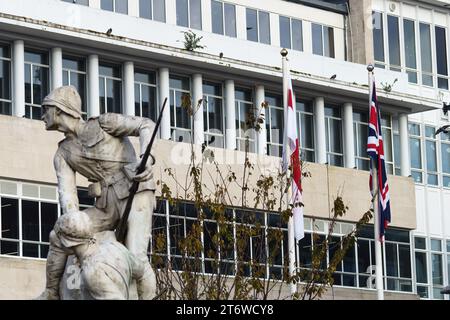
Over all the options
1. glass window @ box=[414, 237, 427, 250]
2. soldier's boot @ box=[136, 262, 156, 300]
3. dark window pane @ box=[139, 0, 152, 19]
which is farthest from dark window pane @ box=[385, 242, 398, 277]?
soldier's boot @ box=[136, 262, 156, 300]

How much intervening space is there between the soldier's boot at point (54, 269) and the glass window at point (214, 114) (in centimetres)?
4577

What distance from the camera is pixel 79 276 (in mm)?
24188

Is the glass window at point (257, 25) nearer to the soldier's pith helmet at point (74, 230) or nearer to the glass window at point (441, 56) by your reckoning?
the glass window at point (441, 56)

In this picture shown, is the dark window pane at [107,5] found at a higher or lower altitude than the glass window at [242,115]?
higher

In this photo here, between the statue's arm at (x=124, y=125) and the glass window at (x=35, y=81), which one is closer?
the statue's arm at (x=124, y=125)

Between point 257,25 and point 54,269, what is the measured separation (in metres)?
49.3

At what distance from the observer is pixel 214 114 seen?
71.5 m

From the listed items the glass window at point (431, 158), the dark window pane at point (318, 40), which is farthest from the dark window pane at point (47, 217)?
the glass window at point (431, 158)

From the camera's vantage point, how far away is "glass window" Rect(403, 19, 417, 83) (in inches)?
3152

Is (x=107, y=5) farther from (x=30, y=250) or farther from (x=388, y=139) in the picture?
(x=388, y=139)

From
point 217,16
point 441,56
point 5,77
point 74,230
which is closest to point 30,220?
point 5,77

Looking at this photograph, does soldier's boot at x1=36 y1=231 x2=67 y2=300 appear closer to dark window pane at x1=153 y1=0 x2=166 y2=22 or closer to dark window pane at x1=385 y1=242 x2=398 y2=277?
dark window pane at x1=153 y1=0 x2=166 y2=22

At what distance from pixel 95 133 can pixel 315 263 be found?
1749 cm

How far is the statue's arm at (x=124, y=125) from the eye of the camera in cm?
2612
